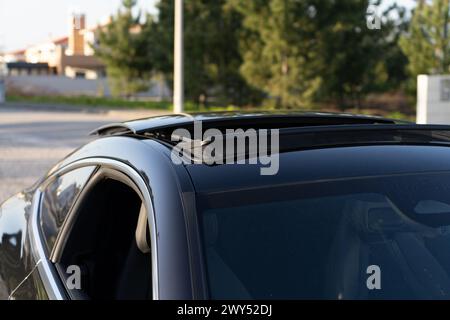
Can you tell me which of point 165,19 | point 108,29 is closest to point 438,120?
point 165,19

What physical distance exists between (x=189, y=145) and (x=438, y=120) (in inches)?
575

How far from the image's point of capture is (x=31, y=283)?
96.7 inches

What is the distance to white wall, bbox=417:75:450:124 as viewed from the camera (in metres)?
15.6

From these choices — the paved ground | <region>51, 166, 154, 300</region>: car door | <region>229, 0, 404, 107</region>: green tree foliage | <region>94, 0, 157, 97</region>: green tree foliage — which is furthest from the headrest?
<region>94, 0, 157, 97</region>: green tree foliage

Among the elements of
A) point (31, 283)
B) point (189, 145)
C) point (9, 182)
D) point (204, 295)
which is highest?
point (189, 145)

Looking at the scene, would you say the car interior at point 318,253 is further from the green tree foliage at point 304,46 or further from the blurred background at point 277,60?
the green tree foliage at point 304,46

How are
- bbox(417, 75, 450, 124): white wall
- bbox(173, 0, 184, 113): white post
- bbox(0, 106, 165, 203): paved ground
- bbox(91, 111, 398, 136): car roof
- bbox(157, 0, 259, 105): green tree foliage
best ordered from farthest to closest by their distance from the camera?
1. bbox(157, 0, 259, 105): green tree foliage
2. bbox(173, 0, 184, 113): white post
3. bbox(417, 75, 450, 124): white wall
4. bbox(0, 106, 165, 203): paved ground
5. bbox(91, 111, 398, 136): car roof

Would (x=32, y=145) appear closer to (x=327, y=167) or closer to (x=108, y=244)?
(x=108, y=244)

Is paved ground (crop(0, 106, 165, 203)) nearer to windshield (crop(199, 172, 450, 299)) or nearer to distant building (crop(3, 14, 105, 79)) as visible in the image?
windshield (crop(199, 172, 450, 299))

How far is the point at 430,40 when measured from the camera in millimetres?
20859

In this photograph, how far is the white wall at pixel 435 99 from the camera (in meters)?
15.6

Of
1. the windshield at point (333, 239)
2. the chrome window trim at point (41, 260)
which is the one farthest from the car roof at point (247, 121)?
the windshield at point (333, 239)

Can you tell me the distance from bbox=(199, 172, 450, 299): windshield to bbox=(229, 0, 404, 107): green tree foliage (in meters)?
19.5

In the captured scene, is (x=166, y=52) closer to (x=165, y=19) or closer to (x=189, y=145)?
(x=165, y=19)
